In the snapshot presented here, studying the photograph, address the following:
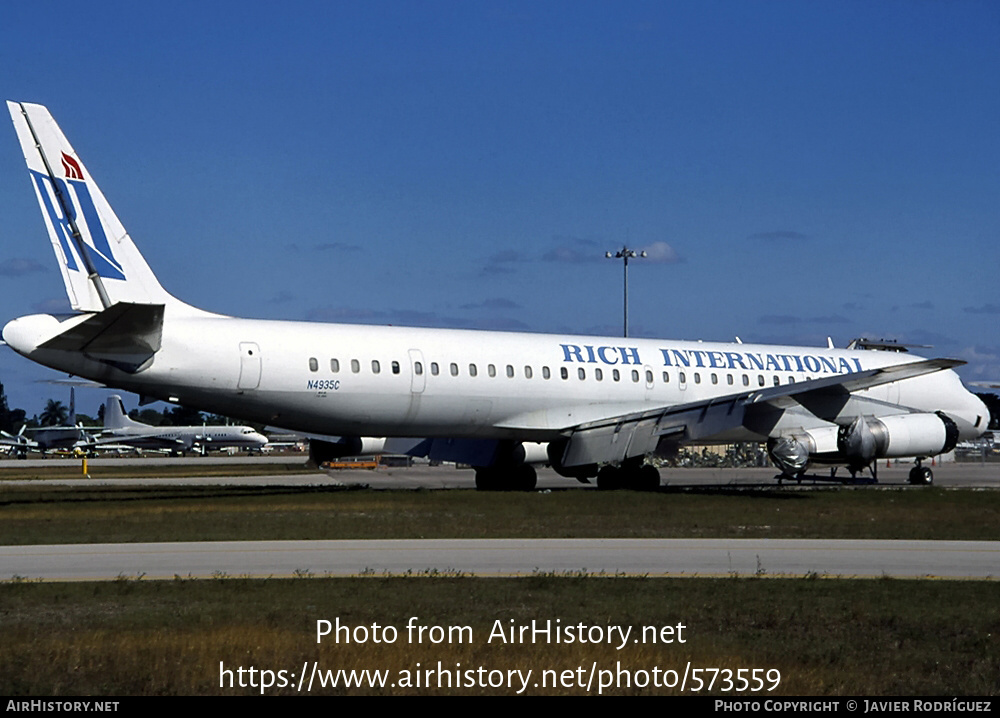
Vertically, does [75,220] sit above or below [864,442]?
above

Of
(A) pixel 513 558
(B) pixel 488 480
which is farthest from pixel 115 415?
(A) pixel 513 558

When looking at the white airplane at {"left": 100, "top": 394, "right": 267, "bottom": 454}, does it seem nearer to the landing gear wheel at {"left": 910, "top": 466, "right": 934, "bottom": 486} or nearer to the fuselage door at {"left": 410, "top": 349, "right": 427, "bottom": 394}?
the landing gear wheel at {"left": 910, "top": 466, "right": 934, "bottom": 486}

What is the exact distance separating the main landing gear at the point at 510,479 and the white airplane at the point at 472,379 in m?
0.04

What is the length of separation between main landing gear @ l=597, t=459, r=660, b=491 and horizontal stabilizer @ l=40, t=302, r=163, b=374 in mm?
13413

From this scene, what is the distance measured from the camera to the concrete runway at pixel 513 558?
52.8 ft

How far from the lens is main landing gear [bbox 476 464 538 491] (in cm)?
3572

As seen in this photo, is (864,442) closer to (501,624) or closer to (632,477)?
(632,477)

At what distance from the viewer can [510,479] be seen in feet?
117

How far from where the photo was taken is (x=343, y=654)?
10.4m

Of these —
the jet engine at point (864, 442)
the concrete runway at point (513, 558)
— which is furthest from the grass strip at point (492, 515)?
the concrete runway at point (513, 558)

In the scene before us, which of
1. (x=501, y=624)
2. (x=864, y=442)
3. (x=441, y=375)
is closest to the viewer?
(x=501, y=624)

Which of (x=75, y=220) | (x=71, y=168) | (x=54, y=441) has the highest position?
(x=71, y=168)

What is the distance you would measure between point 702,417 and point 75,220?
16.0m

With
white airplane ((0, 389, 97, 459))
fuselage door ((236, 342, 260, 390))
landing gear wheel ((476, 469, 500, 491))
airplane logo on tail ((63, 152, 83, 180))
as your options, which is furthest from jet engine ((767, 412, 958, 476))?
white airplane ((0, 389, 97, 459))
